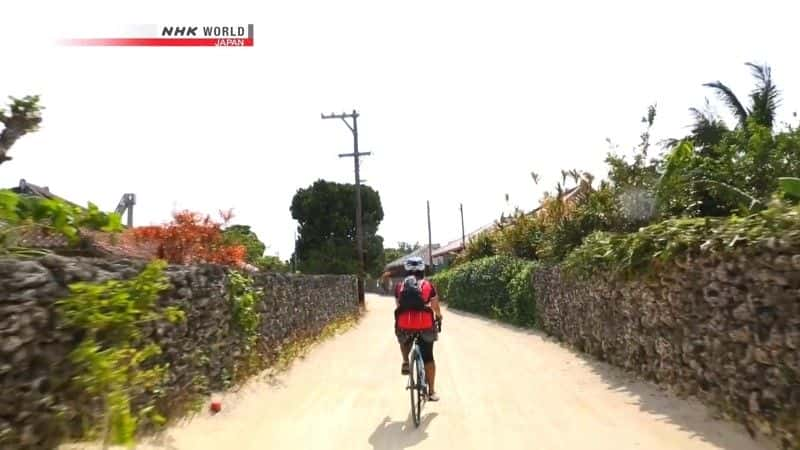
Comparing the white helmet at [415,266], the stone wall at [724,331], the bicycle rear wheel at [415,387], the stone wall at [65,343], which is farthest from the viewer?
the white helmet at [415,266]

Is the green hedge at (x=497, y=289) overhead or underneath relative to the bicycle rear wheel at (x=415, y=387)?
overhead

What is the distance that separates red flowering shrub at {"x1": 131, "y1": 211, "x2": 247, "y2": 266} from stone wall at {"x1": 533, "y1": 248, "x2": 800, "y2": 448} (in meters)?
9.53

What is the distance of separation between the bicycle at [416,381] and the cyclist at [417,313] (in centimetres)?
9

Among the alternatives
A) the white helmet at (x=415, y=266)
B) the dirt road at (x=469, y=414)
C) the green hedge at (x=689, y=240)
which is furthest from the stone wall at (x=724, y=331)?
the white helmet at (x=415, y=266)

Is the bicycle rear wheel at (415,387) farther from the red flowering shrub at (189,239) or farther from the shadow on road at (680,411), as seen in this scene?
the red flowering shrub at (189,239)

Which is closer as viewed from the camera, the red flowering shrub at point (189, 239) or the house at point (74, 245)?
the house at point (74, 245)

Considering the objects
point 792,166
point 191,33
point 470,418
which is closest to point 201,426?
point 470,418

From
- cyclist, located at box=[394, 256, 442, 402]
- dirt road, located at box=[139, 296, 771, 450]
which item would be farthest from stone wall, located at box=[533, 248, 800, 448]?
cyclist, located at box=[394, 256, 442, 402]

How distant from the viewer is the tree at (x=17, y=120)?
5.12 metres

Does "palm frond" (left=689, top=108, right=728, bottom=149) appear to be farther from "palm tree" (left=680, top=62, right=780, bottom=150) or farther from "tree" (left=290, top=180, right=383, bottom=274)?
"tree" (left=290, top=180, right=383, bottom=274)

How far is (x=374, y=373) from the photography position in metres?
10.4

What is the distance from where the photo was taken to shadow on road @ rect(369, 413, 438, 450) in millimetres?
5953

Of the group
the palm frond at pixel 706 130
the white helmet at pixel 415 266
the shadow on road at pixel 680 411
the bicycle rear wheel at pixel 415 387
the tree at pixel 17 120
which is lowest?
the shadow on road at pixel 680 411

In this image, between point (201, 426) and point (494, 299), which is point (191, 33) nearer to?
point (201, 426)
